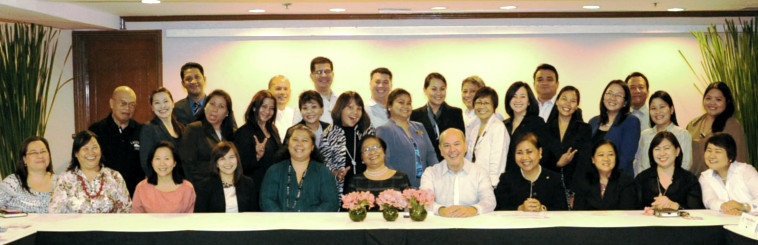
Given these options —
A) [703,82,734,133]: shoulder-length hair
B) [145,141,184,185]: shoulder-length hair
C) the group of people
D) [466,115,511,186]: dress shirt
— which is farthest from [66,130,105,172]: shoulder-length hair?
[703,82,734,133]: shoulder-length hair

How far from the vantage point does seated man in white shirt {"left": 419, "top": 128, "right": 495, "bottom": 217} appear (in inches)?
185

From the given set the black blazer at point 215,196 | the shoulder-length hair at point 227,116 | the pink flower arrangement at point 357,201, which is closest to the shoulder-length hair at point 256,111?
the shoulder-length hair at point 227,116

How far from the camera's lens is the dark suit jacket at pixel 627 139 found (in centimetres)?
555

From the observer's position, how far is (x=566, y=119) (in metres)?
5.61

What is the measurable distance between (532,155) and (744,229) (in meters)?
1.32

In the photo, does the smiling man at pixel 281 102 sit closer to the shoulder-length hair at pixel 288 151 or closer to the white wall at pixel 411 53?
the shoulder-length hair at pixel 288 151

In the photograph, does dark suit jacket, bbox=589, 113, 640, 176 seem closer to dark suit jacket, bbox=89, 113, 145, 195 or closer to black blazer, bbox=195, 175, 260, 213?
black blazer, bbox=195, 175, 260, 213

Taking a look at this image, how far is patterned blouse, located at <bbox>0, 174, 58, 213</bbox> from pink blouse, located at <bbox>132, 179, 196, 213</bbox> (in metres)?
0.59

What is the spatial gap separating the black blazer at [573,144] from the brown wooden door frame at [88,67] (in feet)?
14.2

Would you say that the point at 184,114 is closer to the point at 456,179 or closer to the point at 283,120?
the point at 283,120

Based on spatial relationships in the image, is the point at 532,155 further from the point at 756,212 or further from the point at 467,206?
the point at 756,212

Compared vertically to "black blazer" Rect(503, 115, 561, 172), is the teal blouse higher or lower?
lower

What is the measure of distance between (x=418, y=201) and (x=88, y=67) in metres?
5.08

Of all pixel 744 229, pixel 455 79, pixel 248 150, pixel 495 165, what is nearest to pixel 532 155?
pixel 495 165
